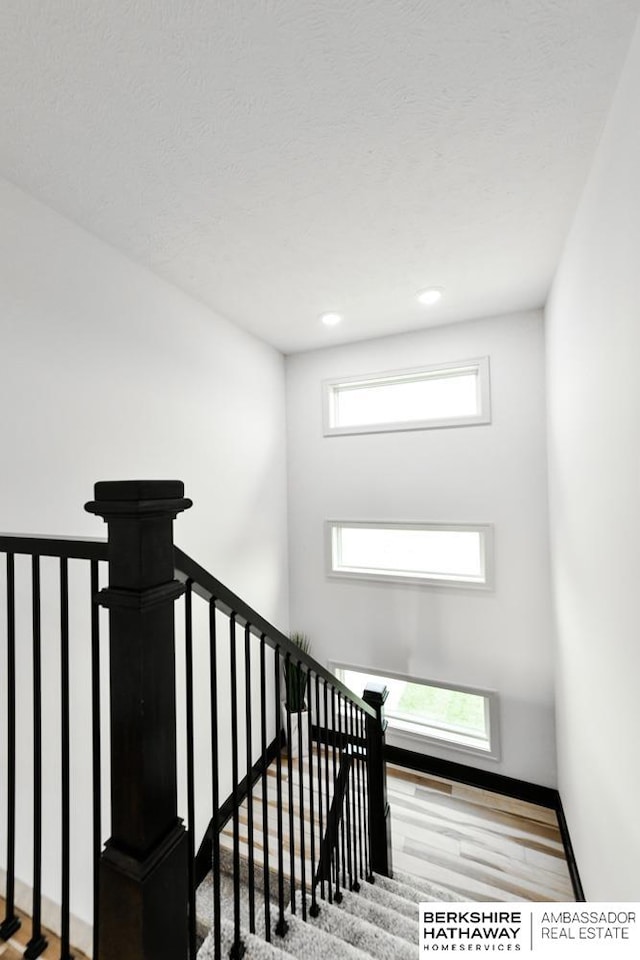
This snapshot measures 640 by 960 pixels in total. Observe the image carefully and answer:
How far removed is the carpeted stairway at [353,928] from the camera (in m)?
1.24

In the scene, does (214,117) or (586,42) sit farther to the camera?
(214,117)

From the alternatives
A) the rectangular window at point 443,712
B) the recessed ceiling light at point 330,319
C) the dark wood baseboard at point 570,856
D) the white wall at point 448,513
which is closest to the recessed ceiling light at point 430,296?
the white wall at point 448,513

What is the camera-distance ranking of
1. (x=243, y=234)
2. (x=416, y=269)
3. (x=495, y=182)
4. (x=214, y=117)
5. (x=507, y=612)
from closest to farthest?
(x=214, y=117)
(x=495, y=182)
(x=243, y=234)
(x=416, y=269)
(x=507, y=612)

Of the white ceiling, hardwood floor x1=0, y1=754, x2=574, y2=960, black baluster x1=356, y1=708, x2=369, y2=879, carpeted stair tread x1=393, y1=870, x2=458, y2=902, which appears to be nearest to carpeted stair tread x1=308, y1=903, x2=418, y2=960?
black baluster x1=356, y1=708, x2=369, y2=879

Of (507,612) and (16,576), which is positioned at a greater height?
(16,576)

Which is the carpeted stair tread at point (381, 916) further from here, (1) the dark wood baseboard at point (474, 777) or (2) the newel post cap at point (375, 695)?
(1) the dark wood baseboard at point (474, 777)

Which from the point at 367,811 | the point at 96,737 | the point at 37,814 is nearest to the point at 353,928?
the point at 367,811

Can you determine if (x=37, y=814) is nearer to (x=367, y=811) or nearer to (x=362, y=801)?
(x=362, y=801)

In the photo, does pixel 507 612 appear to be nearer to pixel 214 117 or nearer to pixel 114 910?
pixel 114 910

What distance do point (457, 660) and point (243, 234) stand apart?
11.1 feet

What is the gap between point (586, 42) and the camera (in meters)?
1.21

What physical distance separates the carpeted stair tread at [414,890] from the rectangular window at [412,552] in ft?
6.07

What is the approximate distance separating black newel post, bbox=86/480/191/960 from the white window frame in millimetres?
2958

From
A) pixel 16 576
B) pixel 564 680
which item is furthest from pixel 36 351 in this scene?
pixel 564 680
